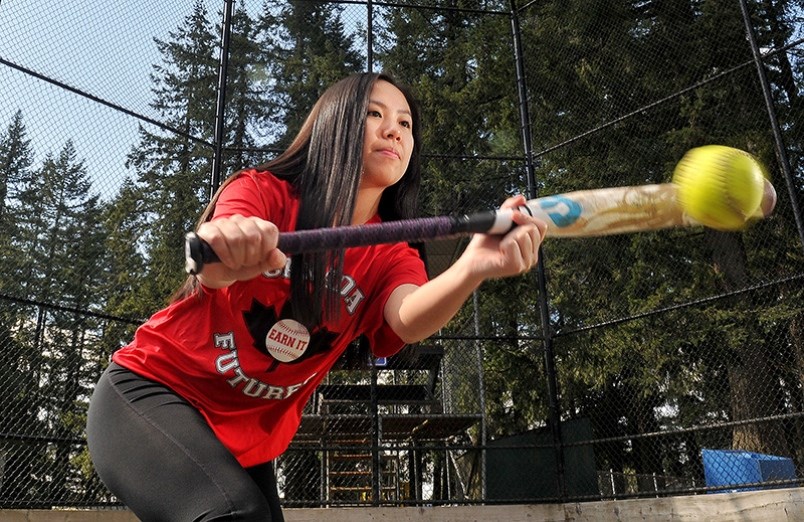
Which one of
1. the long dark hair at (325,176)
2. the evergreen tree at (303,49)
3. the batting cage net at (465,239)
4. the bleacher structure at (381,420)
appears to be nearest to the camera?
the long dark hair at (325,176)

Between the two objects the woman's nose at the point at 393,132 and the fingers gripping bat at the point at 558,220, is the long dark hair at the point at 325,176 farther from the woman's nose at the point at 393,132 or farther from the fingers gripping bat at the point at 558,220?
the fingers gripping bat at the point at 558,220

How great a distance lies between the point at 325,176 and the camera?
1768 mm

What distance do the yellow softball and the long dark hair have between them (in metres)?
0.77

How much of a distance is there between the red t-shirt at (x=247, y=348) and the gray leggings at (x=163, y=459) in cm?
7

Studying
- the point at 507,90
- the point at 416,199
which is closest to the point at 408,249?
the point at 416,199

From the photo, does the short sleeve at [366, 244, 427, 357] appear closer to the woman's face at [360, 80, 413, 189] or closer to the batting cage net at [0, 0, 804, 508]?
the woman's face at [360, 80, 413, 189]

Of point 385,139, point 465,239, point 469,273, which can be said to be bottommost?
point 469,273

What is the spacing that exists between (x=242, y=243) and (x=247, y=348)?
0.42 metres

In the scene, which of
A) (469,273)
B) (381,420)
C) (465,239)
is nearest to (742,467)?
(381,420)

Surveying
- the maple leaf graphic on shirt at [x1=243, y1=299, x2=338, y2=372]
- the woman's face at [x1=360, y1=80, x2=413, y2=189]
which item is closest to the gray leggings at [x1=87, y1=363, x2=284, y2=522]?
the maple leaf graphic on shirt at [x1=243, y1=299, x2=338, y2=372]

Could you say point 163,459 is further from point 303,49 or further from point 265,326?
point 303,49

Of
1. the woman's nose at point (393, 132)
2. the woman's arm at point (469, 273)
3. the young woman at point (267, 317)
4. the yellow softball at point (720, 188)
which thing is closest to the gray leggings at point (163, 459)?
the young woman at point (267, 317)

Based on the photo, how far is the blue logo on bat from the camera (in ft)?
5.17

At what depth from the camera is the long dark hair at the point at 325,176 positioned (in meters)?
1.66
